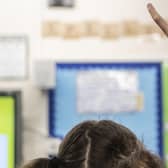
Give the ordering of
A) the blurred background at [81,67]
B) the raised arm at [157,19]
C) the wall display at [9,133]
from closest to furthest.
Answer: the raised arm at [157,19] → the wall display at [9,133] → the blurred background at [81,67]

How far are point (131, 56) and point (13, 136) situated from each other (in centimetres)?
52

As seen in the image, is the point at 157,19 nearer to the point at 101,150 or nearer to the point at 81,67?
the point at 101,150

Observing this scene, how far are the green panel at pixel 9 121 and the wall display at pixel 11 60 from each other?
13 cm

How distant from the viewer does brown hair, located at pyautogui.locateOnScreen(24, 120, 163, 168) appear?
62cm

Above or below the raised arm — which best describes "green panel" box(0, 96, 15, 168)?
below

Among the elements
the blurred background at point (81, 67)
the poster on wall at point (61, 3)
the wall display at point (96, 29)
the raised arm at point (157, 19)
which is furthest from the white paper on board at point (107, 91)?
the raised arm at point (157, 19)

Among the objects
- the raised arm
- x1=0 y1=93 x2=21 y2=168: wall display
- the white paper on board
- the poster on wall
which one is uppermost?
the poster on wall

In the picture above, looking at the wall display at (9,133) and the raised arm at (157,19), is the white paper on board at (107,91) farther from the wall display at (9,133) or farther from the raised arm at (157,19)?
the raised arm at (157,19)

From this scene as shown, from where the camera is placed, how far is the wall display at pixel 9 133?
145 cm

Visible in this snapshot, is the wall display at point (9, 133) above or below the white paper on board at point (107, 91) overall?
below

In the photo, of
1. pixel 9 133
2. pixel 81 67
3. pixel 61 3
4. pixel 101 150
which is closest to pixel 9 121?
pixel 9 133

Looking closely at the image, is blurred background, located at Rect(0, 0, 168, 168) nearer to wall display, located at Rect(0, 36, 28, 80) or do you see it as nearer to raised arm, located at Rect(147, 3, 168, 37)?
wall display, located at Rect(0, 36, 28, 80)

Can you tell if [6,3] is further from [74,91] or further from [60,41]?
[74,91]

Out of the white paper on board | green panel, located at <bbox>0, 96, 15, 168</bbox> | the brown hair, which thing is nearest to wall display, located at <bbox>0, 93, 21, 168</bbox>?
green panel, located at <bbox>0, 96, 15, 168</bbox>
